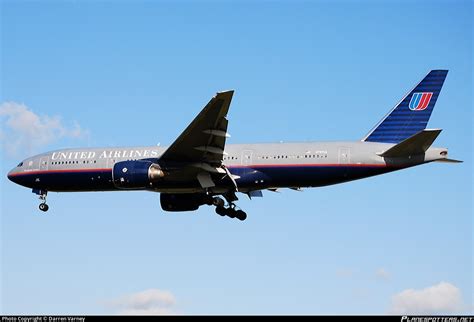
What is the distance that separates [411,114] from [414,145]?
13.8 feet

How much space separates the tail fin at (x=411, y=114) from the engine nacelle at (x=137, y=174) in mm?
10591

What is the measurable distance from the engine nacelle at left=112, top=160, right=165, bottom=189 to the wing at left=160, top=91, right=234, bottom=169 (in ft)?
2.54

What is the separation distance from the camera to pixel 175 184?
142ft

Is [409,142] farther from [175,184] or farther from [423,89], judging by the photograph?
[175,184]

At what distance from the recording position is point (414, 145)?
3959cm

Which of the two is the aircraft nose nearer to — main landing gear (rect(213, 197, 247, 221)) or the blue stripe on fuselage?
the blue stripe on fuselage

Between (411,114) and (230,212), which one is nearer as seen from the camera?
(411,114)

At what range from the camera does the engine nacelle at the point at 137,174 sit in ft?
139

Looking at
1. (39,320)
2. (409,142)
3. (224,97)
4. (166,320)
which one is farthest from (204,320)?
(409,142)

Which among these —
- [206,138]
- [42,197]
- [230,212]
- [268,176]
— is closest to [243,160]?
[268,176]

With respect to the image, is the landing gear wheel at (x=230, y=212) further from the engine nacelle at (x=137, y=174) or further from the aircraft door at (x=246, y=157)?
the engine nacelle at (x=137, y=174)

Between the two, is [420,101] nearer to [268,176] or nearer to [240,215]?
[268,176]

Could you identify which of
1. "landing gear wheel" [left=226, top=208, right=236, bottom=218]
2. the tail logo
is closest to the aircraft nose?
"landing gear wheel" [left=226, top=208, right=236, bottom=218]

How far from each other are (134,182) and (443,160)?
49.7 ft
